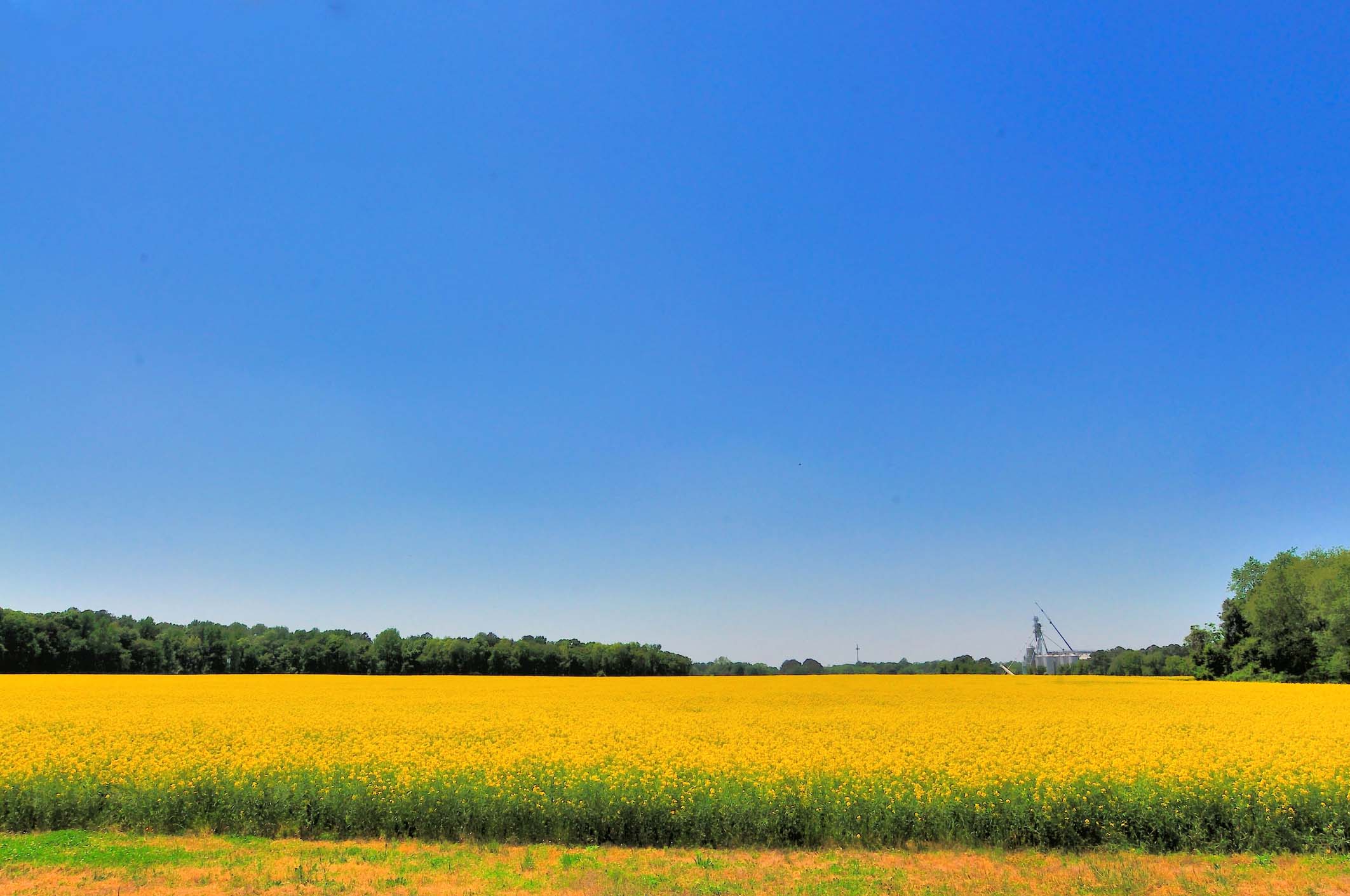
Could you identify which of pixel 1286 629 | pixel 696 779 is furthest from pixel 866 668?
pixel 696 779

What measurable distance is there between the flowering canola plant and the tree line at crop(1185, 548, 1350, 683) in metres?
55.3

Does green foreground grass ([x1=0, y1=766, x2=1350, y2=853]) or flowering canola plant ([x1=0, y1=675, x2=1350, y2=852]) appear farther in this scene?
flowering canola plant ([x1=0, y1=675, x2=1350, y2=852])

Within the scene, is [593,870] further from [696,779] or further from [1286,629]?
[1286,629]

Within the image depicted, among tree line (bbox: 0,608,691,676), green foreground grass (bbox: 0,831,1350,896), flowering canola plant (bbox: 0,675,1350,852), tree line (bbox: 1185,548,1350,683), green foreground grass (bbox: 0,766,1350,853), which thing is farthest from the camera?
tree line (bbox: 0,608,691,676)

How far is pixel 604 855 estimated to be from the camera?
37.5ft

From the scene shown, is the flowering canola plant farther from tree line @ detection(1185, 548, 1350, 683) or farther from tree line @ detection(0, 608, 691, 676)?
tree line @ detection(0, 608, 691, 676)

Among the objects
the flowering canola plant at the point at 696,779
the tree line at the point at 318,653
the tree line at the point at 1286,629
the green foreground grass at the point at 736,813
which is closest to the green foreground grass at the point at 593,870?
the green foreground grass at the point at 736,813

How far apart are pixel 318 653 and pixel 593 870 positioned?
3428 inches

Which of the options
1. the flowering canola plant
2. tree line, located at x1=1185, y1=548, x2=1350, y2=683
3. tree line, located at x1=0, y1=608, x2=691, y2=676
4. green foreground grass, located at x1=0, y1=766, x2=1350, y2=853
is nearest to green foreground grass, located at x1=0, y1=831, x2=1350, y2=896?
green foreground grass, located at x1=0, y1=766, x2=1350, y2=853

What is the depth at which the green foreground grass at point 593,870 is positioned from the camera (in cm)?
970

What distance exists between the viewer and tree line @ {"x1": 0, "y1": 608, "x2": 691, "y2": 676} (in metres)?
80.8

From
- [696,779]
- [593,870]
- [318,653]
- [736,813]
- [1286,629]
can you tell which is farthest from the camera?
[318,653]

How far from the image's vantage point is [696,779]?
45.1 ft

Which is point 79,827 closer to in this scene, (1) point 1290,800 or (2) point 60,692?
(1) point 1290,800
